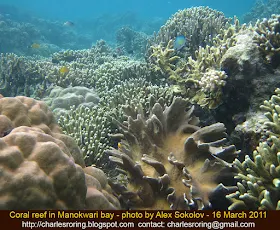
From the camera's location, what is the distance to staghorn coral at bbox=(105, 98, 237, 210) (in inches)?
106

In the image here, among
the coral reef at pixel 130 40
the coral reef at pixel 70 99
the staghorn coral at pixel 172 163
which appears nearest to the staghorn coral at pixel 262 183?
the staghorn coral at pixel 172 163

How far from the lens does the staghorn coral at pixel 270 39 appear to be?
3688mm

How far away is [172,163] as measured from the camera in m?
2.82

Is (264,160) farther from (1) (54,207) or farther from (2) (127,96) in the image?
(2) (127,96)

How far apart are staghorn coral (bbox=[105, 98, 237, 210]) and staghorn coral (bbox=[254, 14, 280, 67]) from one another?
158 centimetres

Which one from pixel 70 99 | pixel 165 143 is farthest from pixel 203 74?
pixel 70 99

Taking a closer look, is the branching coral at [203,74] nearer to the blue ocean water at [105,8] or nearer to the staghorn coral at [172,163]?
the staghorn coral at [172,163]

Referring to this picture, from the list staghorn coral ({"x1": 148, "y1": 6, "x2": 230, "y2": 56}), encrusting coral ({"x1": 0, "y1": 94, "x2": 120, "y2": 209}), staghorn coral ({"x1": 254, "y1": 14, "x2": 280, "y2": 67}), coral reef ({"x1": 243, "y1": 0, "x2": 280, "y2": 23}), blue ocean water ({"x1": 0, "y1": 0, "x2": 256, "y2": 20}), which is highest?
blue ocean water ({"x1": 0, "y1": 0, "x2": 256, "y2": 20})

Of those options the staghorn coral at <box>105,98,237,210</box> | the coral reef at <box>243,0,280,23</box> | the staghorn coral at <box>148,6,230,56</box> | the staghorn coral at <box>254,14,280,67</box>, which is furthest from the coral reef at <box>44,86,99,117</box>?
the coral reef at <box>243,0,280,23</box>

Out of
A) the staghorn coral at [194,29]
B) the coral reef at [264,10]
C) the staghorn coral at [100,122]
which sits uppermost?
the coral reef at [264,10]

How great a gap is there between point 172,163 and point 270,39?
269 centimetres

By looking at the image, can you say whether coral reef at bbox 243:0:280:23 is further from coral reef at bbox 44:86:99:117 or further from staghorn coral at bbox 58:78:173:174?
staghorn coral at bbox 58:78:173:174

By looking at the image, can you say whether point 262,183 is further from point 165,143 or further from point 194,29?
point 194,29

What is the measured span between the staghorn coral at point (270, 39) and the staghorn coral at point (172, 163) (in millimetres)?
1577
